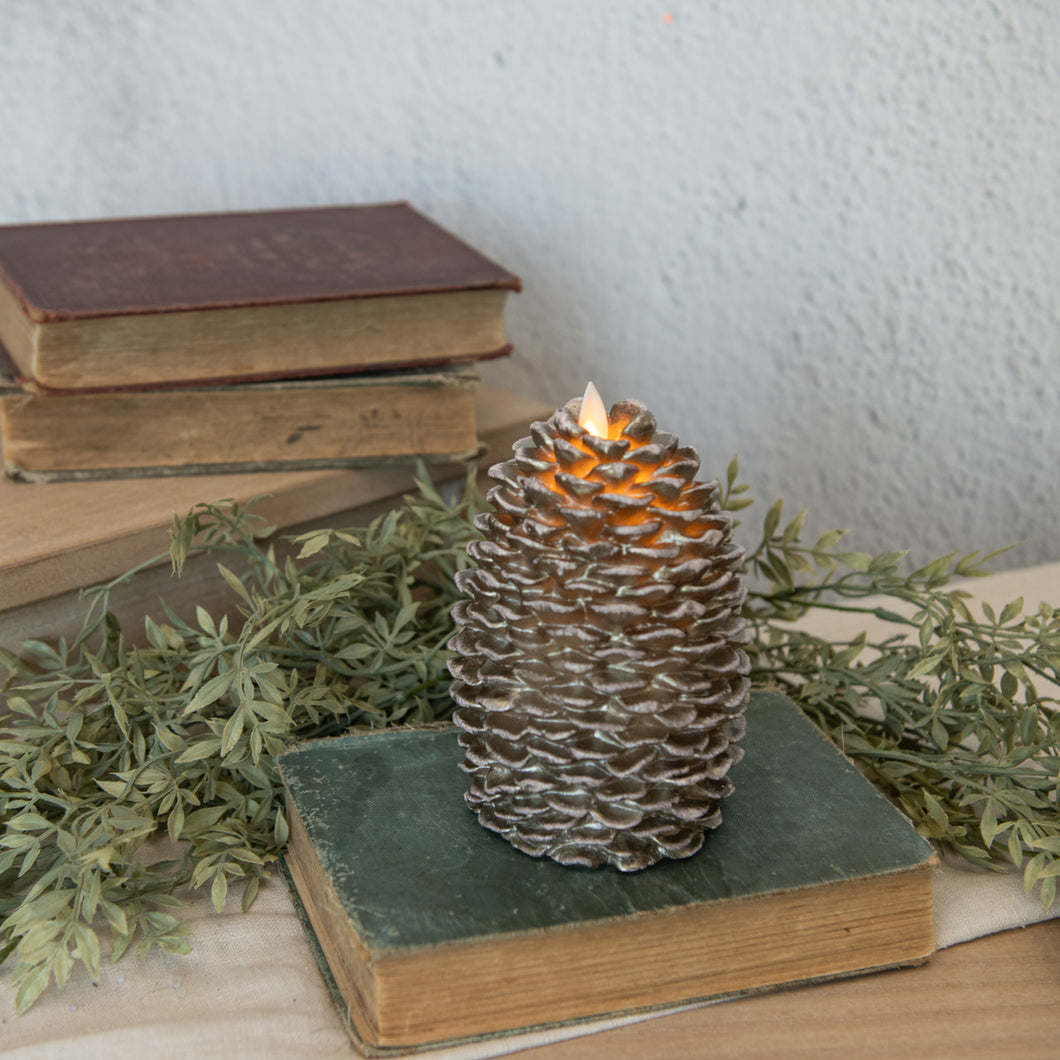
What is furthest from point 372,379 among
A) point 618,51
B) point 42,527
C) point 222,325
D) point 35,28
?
point 35,28

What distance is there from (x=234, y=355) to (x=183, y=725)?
0.84ft

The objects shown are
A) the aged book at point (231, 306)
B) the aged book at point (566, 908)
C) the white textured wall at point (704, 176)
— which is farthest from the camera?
the white textured wall at point (704, 176)

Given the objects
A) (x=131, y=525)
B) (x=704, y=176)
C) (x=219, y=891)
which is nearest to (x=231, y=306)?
(x=131, y=525)

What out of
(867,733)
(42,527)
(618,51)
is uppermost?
(618,51)

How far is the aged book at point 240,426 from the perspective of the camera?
30.4 inches

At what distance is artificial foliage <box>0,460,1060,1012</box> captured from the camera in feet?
1.82

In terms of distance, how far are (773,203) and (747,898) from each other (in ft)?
2.37

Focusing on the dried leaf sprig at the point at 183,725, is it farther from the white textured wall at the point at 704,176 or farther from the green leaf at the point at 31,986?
the white textured wall at the point at 704,176

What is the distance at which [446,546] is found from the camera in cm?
89

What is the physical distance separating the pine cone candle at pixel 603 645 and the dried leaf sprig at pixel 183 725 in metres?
0.14

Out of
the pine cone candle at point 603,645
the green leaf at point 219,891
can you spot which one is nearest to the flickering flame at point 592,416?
the pine cone candle at point 603,645

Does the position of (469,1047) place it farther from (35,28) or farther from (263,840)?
(35,28)

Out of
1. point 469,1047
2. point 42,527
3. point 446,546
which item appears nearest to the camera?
point 469,1047

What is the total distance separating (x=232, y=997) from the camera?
0.53m
